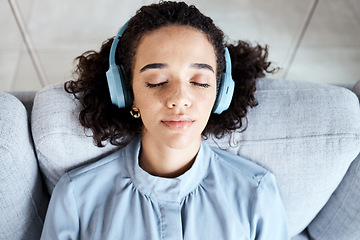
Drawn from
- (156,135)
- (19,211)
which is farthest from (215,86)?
(19,211)

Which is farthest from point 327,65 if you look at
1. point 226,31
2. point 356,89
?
point 356,89

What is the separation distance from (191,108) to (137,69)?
188mm

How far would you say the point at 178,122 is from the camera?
0.98 meters

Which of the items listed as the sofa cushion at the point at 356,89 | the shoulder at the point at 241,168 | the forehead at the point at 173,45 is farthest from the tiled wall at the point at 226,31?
the forehead at the point at 173,45

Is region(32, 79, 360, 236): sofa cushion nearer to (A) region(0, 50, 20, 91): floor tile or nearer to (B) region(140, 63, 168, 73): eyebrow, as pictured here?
(B) region(140, 63, 168, 73): eyebrow

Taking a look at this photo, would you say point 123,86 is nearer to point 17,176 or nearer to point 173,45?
point 173,45

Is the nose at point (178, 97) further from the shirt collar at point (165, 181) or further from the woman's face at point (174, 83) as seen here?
the shirt collar at point (165, 181)

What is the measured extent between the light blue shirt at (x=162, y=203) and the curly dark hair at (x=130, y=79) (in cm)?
8

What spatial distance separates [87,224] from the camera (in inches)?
44.9

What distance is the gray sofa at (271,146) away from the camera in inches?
44.4

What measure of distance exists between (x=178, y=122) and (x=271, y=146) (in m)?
0.38

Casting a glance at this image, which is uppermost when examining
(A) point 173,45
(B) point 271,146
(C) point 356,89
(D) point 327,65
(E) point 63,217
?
(A) point 173,45

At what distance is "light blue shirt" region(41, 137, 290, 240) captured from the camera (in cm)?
111

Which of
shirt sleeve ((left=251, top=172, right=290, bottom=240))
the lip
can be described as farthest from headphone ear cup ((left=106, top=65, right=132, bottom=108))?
shirt sleeve ((left=251, top=172, right=290, bottom=240))
